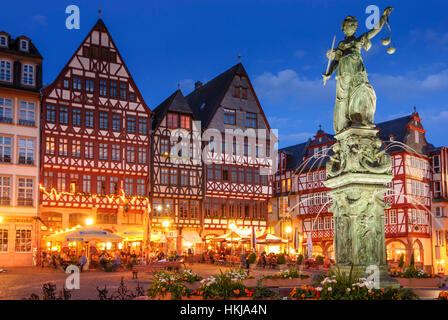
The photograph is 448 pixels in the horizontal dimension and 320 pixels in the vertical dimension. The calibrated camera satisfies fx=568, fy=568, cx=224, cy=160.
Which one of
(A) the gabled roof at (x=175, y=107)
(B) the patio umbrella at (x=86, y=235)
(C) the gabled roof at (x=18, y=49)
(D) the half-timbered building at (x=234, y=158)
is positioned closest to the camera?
(B) the patio umbrella at (x=86, y=235)

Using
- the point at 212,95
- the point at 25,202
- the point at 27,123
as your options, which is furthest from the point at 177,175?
the point at 27,123

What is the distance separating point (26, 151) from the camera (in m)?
35.5

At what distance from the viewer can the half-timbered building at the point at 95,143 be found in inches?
1446

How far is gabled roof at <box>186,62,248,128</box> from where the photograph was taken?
44.2 metres

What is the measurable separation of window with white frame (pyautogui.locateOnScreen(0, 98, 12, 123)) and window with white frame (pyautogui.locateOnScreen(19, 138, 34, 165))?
150 cm

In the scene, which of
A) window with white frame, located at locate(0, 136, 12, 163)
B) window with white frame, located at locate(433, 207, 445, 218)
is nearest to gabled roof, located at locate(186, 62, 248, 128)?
window with white frame, located at locate(0, 136, 12, 163)

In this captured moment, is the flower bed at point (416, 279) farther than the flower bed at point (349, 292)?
Yes

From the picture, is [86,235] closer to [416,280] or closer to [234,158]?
[416,280]

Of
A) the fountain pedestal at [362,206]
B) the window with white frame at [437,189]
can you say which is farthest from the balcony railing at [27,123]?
the window with white frame at [437,189]

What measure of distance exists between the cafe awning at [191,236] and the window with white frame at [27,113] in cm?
1335

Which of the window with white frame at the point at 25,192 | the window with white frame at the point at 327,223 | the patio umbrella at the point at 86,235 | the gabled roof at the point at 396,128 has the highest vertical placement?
the gabled roof at the point at 396,128

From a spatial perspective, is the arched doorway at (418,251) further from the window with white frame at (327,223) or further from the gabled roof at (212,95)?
the gabled roof at (212,95)

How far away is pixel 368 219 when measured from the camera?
10.4m

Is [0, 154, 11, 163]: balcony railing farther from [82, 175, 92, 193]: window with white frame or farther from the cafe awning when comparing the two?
the cafe awning
